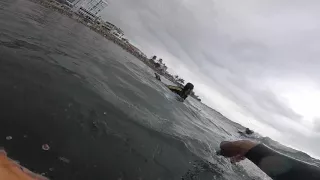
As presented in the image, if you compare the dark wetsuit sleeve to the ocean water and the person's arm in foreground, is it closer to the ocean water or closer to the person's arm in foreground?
the person's arm in foreground

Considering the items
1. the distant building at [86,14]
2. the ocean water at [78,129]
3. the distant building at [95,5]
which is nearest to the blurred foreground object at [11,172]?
the ocean water at [78,129]

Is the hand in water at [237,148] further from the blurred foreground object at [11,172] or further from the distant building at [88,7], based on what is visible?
the distant building at [88,7]

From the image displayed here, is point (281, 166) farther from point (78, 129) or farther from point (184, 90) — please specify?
point (184, 90)

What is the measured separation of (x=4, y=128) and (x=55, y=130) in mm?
1547

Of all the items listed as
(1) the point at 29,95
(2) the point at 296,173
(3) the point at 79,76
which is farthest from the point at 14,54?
(2) the point at 296,173

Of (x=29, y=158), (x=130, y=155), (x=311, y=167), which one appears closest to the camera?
(x=311, y=167)

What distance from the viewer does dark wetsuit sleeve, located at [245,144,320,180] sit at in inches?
213

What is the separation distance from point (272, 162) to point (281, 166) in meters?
0.22

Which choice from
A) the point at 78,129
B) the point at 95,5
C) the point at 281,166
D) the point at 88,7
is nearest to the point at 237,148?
the point at 281,166

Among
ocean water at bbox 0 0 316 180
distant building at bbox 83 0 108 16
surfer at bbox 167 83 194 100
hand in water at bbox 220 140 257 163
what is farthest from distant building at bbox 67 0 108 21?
hand in water at bbox 220 140 257 163

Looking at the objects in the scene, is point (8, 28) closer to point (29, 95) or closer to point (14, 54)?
point (14, 54)

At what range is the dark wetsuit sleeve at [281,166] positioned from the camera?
17.7 ft

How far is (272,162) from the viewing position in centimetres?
599

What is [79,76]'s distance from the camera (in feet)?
51.0
